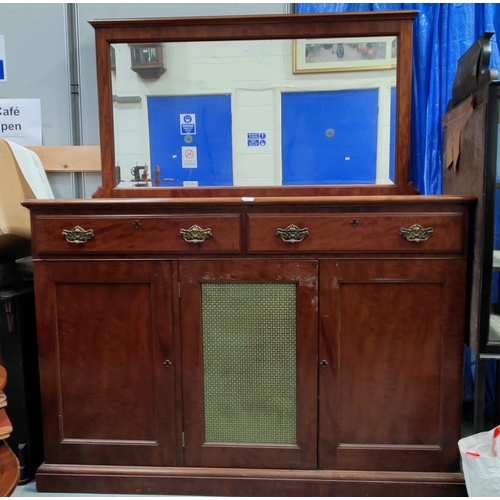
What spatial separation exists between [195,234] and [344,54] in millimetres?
1020

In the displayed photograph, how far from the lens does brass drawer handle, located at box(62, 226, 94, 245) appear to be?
1321mm

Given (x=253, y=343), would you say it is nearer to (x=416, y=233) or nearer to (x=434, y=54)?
(x=416, y=233)

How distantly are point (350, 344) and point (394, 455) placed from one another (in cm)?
42

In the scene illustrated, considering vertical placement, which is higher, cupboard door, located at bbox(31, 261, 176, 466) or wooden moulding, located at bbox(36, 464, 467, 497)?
cupboard door, located at bbox(31, 261, 176, 466)

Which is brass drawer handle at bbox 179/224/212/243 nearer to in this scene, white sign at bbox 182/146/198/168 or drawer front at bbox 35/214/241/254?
drawer front at bbox 35/214/241/254

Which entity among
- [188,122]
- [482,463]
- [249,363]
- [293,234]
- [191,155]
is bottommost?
[482,463]

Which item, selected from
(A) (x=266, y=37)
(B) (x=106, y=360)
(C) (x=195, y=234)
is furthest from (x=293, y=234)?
(A) (x=266, y=37)

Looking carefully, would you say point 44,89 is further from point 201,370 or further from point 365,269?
point 365,269

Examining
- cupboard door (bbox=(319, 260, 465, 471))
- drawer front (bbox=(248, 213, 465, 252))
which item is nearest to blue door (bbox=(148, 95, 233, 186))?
drawer front (bbox=(248, 213, 465, 252))

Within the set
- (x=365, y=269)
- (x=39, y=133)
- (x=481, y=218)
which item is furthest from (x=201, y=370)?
(x=39, y=133)

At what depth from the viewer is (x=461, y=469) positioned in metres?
1.34

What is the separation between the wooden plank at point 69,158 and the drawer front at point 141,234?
57 cm

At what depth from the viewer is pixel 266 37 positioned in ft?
5.31

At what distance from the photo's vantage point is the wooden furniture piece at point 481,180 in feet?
3.92
